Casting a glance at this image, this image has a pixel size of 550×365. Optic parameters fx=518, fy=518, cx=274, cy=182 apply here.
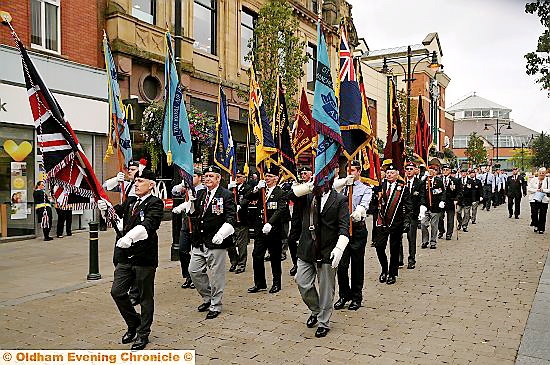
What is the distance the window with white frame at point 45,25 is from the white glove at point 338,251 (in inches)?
499

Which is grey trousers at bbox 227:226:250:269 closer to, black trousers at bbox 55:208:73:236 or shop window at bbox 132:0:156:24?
black trousers at bbox 55:208:73:236

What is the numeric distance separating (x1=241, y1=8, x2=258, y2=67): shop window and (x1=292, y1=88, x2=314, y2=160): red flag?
12.3m

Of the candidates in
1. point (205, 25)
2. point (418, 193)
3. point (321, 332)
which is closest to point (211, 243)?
point (321, 332)

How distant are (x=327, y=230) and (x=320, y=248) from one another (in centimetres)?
24

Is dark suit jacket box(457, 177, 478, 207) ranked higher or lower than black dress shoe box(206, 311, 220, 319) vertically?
higher

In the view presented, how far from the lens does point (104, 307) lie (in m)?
7.41

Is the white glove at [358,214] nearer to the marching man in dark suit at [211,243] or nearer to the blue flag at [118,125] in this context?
the marching man in dark suit at [211,243]

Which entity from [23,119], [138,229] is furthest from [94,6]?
[138,229]

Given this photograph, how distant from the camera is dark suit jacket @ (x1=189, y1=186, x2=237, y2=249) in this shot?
699cm

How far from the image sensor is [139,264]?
228 inches

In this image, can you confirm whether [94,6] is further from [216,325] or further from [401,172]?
[216,325]

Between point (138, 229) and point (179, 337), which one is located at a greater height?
point (138, 229)

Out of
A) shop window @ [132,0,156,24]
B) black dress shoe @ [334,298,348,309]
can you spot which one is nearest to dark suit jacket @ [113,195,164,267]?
black dress shoe @ [334,298,348,309]

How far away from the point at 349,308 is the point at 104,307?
11.5ft
